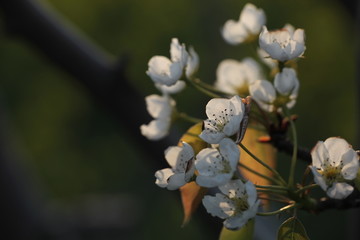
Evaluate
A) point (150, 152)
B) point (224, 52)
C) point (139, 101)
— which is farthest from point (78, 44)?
point (224, 52)

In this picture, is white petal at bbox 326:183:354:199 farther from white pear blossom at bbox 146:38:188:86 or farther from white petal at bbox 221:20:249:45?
white petal at bbox 221:20:249:45

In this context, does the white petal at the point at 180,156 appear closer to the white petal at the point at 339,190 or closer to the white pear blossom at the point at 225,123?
the white pear blossom at the point at 225,123

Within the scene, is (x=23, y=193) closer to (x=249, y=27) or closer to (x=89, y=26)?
(x=249, y=27)

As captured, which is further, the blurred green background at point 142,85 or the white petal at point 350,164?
the blurred green background at point 142,85

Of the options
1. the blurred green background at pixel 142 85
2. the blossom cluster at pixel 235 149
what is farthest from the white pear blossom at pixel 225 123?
the blurred green background at pixel 142 85

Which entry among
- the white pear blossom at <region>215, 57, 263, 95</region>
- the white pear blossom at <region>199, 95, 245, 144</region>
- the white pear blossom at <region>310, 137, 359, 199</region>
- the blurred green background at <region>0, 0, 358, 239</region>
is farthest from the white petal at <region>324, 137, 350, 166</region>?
the blurred green background at <region>0, 0, 358, 239</region>
